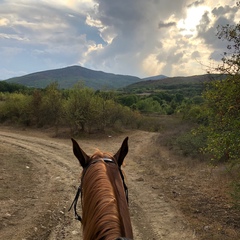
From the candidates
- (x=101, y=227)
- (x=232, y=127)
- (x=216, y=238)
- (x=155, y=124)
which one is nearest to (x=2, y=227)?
(x=216, y=238)

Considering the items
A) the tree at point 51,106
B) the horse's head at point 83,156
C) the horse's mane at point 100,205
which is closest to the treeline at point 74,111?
the tree at point 51,106

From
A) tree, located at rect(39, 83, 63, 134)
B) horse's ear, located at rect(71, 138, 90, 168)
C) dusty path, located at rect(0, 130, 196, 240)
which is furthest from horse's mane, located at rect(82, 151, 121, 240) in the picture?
tree, located at rect(39, 83, 63, 134)

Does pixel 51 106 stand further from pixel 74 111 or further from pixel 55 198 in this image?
pixel 55 198

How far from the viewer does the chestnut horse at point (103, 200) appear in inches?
70.2

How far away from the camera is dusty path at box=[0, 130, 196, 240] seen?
5.89 m

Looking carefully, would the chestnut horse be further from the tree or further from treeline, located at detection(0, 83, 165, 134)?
the tree

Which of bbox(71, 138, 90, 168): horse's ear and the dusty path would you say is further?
the dusty path

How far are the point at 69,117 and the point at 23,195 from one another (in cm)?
1304

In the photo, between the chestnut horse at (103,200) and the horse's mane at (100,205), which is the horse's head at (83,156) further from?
the horse's mane at (100,205)

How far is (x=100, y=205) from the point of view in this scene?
6.31ft

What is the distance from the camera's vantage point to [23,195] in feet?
25.8

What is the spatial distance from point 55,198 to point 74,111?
13464mm

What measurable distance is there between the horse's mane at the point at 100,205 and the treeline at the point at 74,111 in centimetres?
1839

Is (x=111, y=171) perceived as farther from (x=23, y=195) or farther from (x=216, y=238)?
(x=23, y=195)
